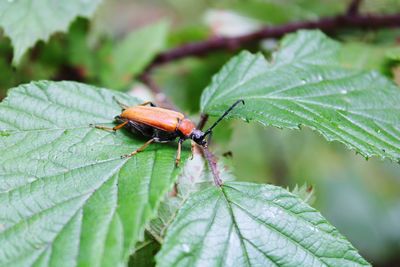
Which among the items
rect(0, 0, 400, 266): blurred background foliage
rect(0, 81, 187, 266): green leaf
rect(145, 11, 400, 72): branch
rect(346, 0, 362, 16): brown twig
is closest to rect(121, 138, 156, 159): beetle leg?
rect(0, 81, 187, 266): green leaf

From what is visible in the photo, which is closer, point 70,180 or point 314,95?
point 70,180

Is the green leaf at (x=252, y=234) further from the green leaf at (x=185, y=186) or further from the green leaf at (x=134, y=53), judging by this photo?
the green leaf at (x=134, y=53)

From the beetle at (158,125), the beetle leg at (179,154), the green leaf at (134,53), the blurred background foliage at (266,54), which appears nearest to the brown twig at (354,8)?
the blurred background foliage at (266,54)

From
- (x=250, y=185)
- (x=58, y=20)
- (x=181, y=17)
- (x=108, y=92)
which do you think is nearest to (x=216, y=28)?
(x=58, y=20)

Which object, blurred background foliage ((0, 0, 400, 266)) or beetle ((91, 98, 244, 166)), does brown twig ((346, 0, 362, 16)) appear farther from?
beetle ((91, 98, 244, 166))

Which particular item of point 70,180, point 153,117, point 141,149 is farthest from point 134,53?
point 70,180

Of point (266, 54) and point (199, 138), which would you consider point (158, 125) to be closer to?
point (199, 138)
